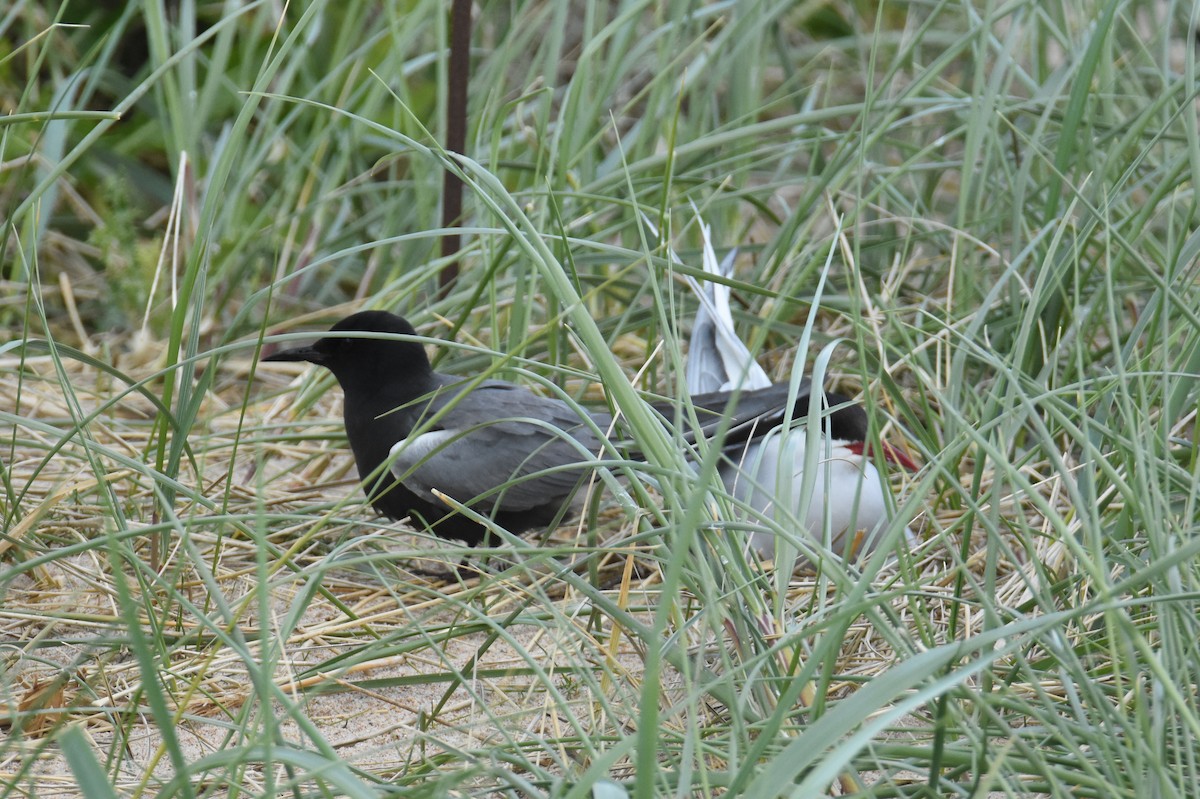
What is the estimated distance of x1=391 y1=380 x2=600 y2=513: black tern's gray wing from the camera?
2527 millimetres

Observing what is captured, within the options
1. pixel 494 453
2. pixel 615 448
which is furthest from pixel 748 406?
pixel 615 448

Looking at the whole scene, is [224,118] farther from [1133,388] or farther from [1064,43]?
[1133,388]

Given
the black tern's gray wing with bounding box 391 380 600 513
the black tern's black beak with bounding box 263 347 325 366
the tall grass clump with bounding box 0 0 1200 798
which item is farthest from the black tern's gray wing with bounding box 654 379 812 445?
the black tern's black beak with bounding box 263 347 325 366

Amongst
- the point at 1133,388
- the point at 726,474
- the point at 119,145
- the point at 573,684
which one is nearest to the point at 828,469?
the point at 573,684

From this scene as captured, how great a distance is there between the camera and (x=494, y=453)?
2.58m

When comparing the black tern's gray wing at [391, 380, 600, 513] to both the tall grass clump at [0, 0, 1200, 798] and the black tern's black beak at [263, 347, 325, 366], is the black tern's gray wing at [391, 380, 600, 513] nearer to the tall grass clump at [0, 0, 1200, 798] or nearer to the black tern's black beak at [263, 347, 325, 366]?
the tall grass clump at [0, 0, 1200, 798]

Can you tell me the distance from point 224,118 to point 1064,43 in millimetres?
2800

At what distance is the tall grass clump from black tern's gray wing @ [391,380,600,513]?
0.42 feet

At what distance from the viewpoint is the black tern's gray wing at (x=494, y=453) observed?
253 cm

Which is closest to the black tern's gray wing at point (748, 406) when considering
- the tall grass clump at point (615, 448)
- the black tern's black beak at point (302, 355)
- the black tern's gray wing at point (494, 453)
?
the tall grass clump at point (615, 448)

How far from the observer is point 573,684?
5.76 ft

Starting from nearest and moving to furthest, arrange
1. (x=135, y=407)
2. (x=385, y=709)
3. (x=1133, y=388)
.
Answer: (x=385, y=709) < (x=1133, y=388) < (x=135, y=407)

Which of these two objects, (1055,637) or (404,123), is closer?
(1055,637)

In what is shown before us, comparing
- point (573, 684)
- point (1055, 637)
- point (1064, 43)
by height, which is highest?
point (1064, 43)
